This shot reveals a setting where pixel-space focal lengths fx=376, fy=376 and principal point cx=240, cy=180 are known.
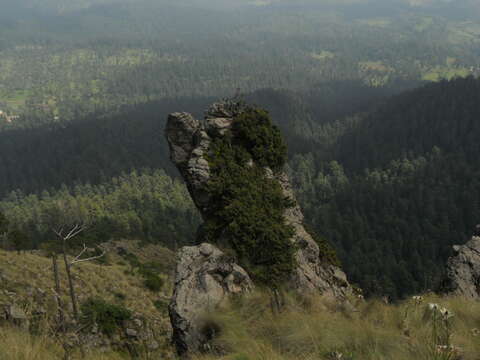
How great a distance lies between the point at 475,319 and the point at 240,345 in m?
6.39

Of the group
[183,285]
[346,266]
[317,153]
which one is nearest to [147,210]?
[346,266]

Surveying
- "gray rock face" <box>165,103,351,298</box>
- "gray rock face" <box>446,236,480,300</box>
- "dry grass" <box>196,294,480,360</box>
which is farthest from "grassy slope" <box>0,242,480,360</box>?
"gray rock face" <box>446,236,480,300</box>

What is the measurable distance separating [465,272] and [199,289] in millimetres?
15161

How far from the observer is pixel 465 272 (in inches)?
822

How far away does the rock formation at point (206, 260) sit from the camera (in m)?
15.0

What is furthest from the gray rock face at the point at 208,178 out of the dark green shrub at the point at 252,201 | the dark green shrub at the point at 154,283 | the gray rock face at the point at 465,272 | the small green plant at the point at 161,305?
the dark green shrub at the point at 154,283

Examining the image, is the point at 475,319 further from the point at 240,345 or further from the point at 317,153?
the point at 317,153

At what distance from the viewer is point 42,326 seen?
27.8 ft

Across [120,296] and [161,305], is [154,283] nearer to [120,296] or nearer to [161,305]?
[161,305]

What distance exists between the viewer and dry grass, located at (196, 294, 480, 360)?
302 inches

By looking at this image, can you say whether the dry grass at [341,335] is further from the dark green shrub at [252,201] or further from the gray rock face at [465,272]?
the gray rock face at [465,272]

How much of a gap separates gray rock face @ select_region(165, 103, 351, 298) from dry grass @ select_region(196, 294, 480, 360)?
9.88 m

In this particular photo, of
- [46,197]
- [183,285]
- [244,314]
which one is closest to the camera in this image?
[244,314]

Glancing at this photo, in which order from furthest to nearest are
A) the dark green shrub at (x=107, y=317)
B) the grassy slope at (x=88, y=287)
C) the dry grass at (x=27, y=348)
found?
1. the grassy slope at (x=88, y=287)
2. the dark green shrub at (x=107, y=317)
3. the dry grass at (x=27, y=348)
